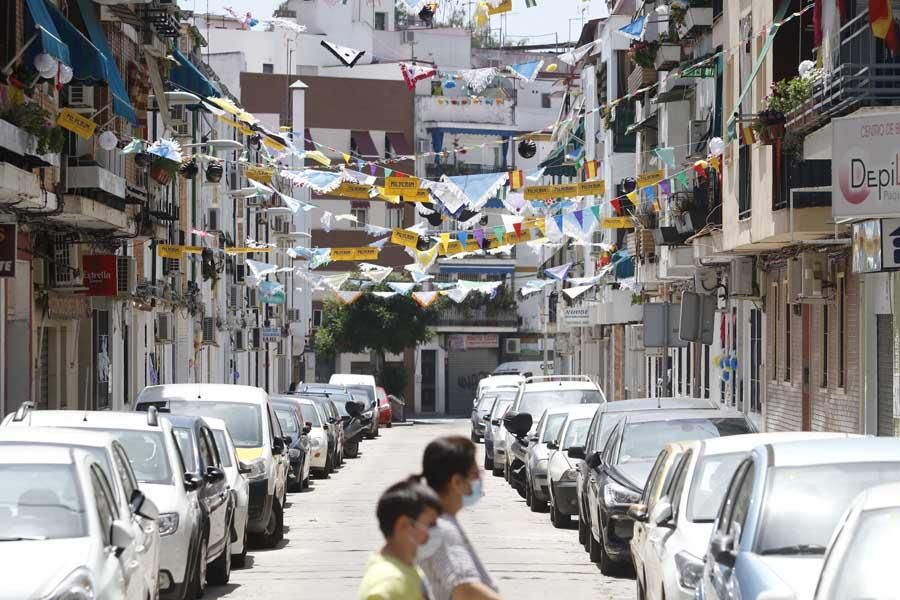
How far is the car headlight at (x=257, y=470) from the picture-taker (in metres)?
20.6

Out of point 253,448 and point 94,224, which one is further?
point 94,224

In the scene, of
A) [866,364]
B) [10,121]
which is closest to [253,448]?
[10,121]

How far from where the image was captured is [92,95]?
32.4 metres

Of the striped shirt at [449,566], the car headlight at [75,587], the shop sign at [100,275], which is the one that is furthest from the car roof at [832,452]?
the shop sign at [100,275]

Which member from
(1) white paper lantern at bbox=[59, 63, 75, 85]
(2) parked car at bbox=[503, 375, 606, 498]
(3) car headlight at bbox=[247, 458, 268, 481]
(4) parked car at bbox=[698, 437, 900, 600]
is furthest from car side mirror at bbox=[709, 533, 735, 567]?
(2) parked car at bbox=[503, 375, 606, 498]

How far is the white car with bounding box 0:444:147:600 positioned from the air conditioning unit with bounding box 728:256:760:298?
855 inches

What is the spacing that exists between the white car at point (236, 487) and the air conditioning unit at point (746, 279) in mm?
14688

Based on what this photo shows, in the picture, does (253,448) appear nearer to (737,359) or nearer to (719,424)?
(719,424)

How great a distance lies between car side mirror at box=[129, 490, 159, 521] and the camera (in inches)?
463

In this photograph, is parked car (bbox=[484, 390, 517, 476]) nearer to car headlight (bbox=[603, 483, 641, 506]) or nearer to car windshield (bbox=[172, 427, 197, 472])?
car headlight (bbox=[603, 483, 641, 506])

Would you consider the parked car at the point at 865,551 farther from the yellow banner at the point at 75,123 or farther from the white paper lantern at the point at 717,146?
Result: the white paper lantern at the point at 717,146

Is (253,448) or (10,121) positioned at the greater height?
(10,121)

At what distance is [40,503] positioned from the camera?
11078 millimetres

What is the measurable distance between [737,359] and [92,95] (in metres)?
13.2
